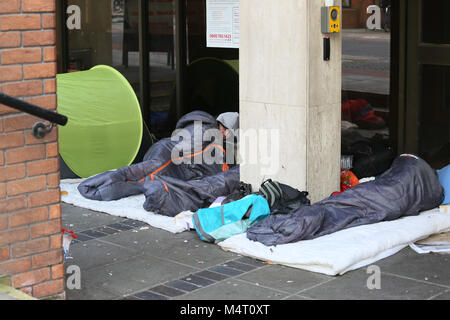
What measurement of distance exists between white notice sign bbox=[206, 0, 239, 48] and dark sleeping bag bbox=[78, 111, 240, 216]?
103 cm

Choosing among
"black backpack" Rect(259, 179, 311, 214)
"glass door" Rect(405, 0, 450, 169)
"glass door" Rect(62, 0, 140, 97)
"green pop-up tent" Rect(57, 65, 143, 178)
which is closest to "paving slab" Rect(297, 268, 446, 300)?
"black backpack" Rect(259, 179, 311, 214)

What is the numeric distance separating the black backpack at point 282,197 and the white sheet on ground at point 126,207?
2.60 ft

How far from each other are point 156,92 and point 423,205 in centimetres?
440

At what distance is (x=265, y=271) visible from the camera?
557 centimetres

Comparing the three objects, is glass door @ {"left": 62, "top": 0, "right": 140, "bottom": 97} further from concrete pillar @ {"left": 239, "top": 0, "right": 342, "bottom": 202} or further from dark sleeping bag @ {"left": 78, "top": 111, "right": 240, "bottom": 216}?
concrete pillar @ {"left": 239, "top": 0, "right": 342, "bottom": 202}

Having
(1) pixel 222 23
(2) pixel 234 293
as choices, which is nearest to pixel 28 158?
(2) pixel 234 293

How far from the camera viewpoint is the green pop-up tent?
26.8 ft

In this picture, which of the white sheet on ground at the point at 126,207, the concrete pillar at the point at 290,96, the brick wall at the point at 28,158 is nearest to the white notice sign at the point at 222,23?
the concrete pillar at the point at 290,96

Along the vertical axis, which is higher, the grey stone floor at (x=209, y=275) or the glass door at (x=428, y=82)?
the glass door at (x=428, y=82)

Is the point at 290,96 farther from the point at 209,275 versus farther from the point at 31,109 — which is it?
the point at 31,109

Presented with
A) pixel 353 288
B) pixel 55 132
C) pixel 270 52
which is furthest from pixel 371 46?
pixel 55 132

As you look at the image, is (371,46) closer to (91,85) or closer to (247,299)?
(91,85)

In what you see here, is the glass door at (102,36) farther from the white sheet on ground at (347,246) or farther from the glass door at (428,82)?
the white sheet on ground at (347,246)

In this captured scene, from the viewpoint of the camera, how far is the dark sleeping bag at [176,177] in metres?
7.05
